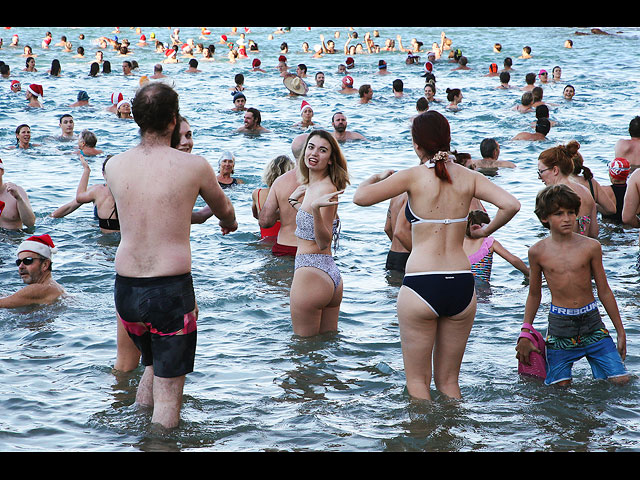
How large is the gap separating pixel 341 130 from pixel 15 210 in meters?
7.63

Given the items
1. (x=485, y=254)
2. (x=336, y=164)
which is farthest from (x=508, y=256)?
(x=336, y=164)

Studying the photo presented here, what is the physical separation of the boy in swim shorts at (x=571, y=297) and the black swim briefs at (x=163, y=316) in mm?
2422

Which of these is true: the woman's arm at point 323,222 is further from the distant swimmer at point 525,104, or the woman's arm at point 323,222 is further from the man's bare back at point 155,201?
the distant swimmer at point 525,104

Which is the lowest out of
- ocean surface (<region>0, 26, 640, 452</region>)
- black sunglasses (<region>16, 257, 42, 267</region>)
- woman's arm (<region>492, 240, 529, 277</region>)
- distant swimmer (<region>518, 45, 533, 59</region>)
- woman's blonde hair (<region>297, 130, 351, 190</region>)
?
ocean surface (<region>0, 26, 640, 452</region>)

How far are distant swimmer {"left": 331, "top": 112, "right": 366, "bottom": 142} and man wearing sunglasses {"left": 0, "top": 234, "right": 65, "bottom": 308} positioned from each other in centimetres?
887

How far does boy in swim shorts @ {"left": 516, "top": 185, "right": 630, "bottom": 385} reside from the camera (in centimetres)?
503

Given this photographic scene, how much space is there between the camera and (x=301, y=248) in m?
5.82

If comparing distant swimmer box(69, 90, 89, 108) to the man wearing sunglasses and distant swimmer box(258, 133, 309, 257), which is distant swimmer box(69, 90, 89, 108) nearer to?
distant swimmer box(258, 133, 309, 257)

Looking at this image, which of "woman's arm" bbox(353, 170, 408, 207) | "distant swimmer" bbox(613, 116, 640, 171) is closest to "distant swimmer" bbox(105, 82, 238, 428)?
"woman's arm" bbox(353, 170, 408, 207)

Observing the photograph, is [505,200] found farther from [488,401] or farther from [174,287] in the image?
[174,287]

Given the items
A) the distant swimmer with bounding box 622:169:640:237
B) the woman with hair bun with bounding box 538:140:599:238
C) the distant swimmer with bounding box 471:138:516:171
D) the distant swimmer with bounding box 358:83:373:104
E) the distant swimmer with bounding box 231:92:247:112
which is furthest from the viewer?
the distant swimmer with bounding box 358:83:373:104

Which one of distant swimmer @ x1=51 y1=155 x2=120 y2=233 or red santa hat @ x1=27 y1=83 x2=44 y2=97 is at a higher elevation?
red santa hat @ x1=27 y1=83 x2=44 y2=97
